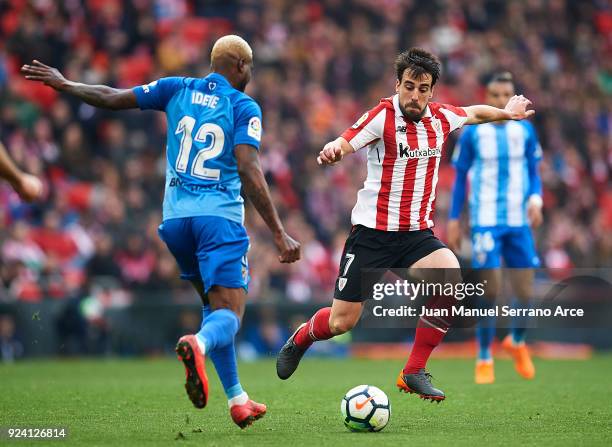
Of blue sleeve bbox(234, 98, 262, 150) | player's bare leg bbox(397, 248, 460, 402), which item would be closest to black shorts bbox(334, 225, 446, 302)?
player's bare leg bbox(397, 248, 460, 402)

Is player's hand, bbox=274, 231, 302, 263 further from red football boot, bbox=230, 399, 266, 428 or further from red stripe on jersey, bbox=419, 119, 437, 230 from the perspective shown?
red stripe on jersey, bbox=419, 119, 437, 230

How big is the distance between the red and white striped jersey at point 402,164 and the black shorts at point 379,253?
63 mm

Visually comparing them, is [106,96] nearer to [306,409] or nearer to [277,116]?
[306,409]

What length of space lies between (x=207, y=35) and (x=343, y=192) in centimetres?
410

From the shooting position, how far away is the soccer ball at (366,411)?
6.87 metres

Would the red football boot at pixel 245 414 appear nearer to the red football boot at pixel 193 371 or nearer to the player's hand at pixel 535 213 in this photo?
the red football boot at pixel 193 371


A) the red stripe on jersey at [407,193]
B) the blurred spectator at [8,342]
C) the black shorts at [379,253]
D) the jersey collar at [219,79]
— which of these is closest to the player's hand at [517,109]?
the red stripe on jersey at [407,193]

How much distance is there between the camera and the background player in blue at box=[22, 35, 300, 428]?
262 inches

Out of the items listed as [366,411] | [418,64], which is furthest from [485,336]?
[366,411]

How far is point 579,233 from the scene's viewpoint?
19453 mm

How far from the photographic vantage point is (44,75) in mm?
7098

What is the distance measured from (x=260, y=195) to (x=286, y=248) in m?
0.36

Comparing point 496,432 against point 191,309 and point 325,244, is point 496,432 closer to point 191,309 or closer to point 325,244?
point 191,309

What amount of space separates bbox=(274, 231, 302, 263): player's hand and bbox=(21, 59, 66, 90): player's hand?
5.93ft
